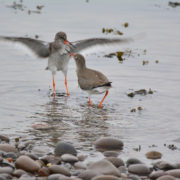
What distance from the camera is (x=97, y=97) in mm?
11664

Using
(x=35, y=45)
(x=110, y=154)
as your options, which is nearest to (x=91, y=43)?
(x=35, y=45)

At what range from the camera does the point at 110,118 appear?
9758mm

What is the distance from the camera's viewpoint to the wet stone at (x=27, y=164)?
6398mm

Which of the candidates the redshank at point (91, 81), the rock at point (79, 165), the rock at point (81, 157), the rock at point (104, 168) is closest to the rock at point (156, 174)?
the rock at point (104, 168)

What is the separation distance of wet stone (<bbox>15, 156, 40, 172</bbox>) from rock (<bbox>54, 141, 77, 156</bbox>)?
73 cm

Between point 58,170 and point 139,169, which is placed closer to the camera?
point 58,170

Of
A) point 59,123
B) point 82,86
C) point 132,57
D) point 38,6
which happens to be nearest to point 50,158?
point 59,123

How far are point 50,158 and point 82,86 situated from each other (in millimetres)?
3961

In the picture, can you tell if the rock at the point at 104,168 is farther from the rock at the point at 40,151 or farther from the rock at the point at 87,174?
the rock at the point at 40,151

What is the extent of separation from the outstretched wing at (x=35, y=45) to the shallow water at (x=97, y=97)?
1.85 ft

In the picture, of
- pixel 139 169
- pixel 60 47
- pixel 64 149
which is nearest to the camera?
pixel 139 169

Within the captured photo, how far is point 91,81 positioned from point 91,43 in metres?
2.03

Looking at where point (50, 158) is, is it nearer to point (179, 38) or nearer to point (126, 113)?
point (126, 113)

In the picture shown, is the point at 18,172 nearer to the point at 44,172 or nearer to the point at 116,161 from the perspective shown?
A: the point at 44,172
